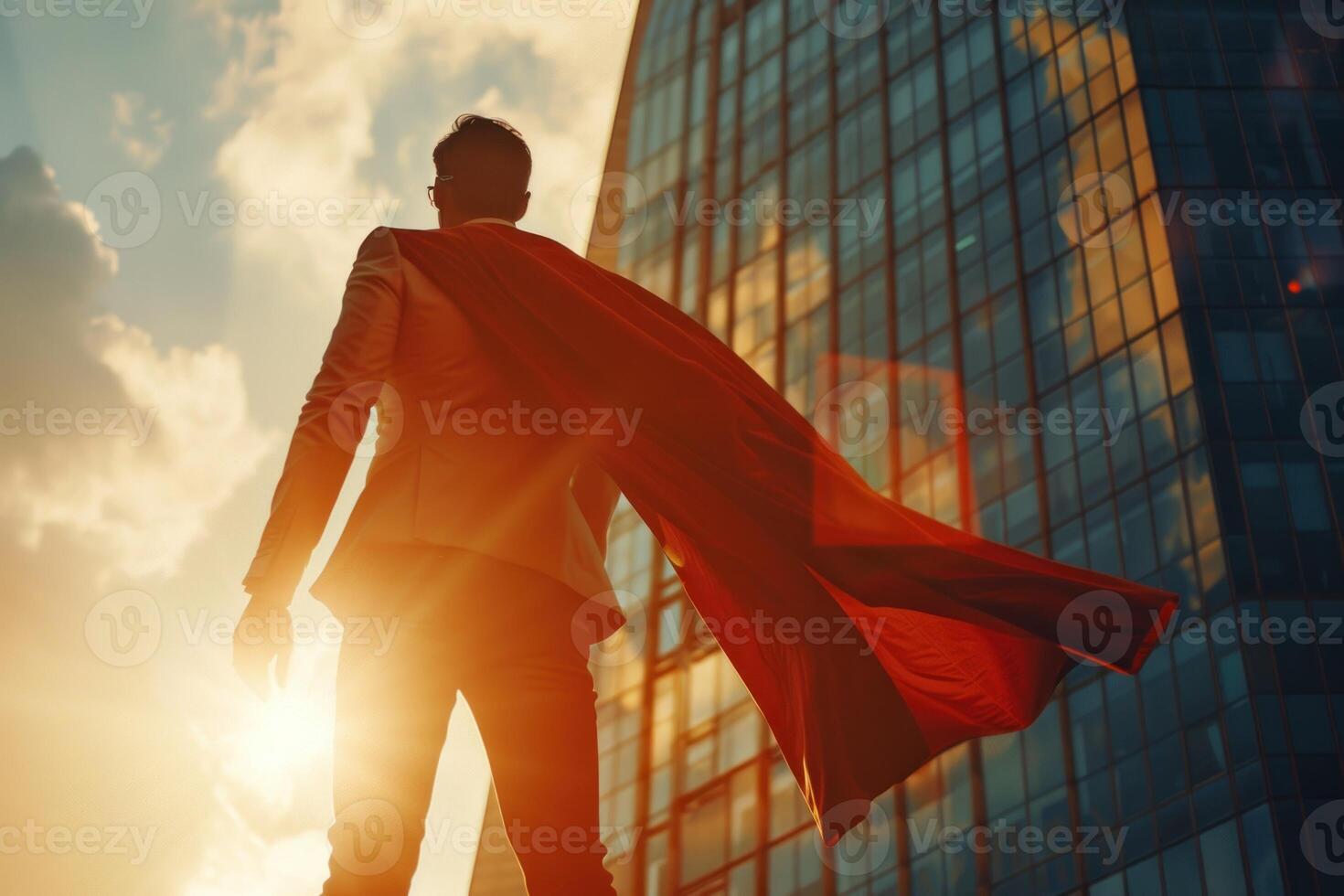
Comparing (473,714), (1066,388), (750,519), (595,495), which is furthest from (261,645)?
(1066,388)

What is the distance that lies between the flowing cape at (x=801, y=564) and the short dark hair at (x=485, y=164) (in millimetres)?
114

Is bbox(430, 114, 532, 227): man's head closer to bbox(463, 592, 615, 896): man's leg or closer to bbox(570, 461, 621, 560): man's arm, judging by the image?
bbox(570, 461, 621, 560): man's arm

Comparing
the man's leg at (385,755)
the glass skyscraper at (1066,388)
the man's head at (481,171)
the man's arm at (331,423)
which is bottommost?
the man's leg at (385,755)

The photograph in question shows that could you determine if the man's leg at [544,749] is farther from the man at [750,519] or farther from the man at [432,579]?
the man at [750,519]

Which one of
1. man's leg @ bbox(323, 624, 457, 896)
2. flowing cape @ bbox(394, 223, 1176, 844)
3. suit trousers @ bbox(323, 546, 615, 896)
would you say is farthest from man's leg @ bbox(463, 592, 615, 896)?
flowing cape @ bbox(394, 223, 1176, 844)

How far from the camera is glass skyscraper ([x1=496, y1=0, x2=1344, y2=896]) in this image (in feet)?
112

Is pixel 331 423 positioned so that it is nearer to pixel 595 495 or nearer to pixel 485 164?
pixel 595 495

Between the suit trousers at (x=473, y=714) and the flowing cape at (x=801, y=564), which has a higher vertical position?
the flowing cape at (x=801, y=564)

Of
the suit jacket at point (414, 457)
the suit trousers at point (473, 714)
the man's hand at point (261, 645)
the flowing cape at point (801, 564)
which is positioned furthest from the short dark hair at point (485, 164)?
the man's hand at point (261, 645)

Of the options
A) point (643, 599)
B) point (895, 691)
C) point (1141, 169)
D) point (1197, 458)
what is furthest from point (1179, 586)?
point (895, 691)

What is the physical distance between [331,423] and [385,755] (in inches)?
34.0

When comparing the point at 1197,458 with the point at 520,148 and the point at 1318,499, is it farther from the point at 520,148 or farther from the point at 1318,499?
the point at 520,148

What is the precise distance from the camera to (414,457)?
4.52 metres

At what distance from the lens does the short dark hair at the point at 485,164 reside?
4.95 metres
